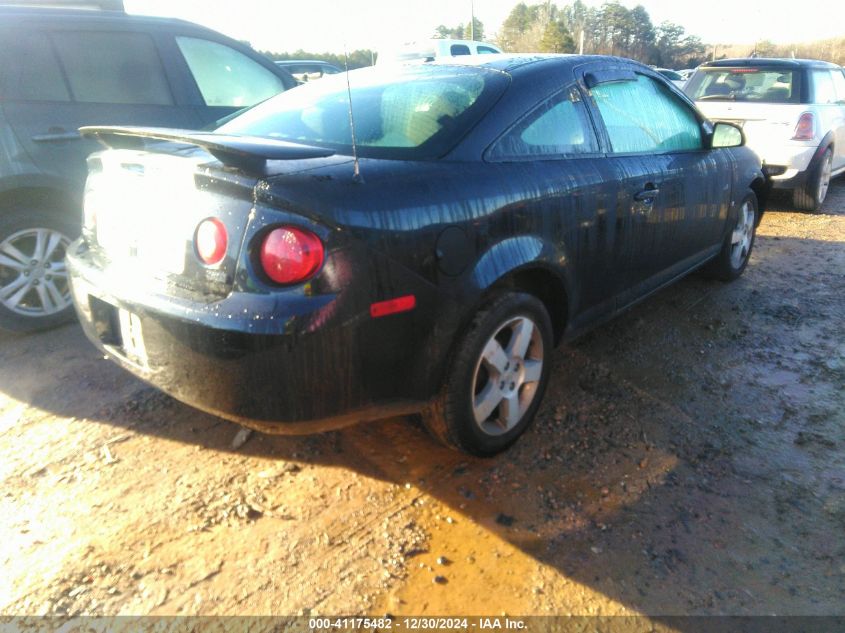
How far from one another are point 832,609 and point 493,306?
1423mm

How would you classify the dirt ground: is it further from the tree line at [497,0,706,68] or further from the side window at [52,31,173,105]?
the tree line at [497,0,706,68]

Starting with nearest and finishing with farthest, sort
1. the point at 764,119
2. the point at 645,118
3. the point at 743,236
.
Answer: the point at 645,118 → the point at 743,236 → the point at 764,119

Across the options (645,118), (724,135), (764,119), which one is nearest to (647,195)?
(645,118)

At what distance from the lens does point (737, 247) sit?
4.78 metres

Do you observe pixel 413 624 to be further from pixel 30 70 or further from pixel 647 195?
pixel 30 70

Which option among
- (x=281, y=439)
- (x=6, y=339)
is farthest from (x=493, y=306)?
(x=6, y=339)

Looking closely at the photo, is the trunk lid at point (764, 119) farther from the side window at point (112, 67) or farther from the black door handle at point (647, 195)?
the side window at point (112, 67)

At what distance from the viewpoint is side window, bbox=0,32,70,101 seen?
3.57 m

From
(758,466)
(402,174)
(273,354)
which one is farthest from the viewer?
(758,466)

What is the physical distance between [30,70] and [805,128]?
717 centimetres

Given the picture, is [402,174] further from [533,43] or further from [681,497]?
[533,43]

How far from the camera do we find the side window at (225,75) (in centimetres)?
447

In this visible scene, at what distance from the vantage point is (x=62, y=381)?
3252 millimetres

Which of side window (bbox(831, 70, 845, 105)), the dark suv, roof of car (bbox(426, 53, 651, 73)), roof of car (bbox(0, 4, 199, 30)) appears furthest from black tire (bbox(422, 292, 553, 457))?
side window (bbox(831, 70, 845, 105))
